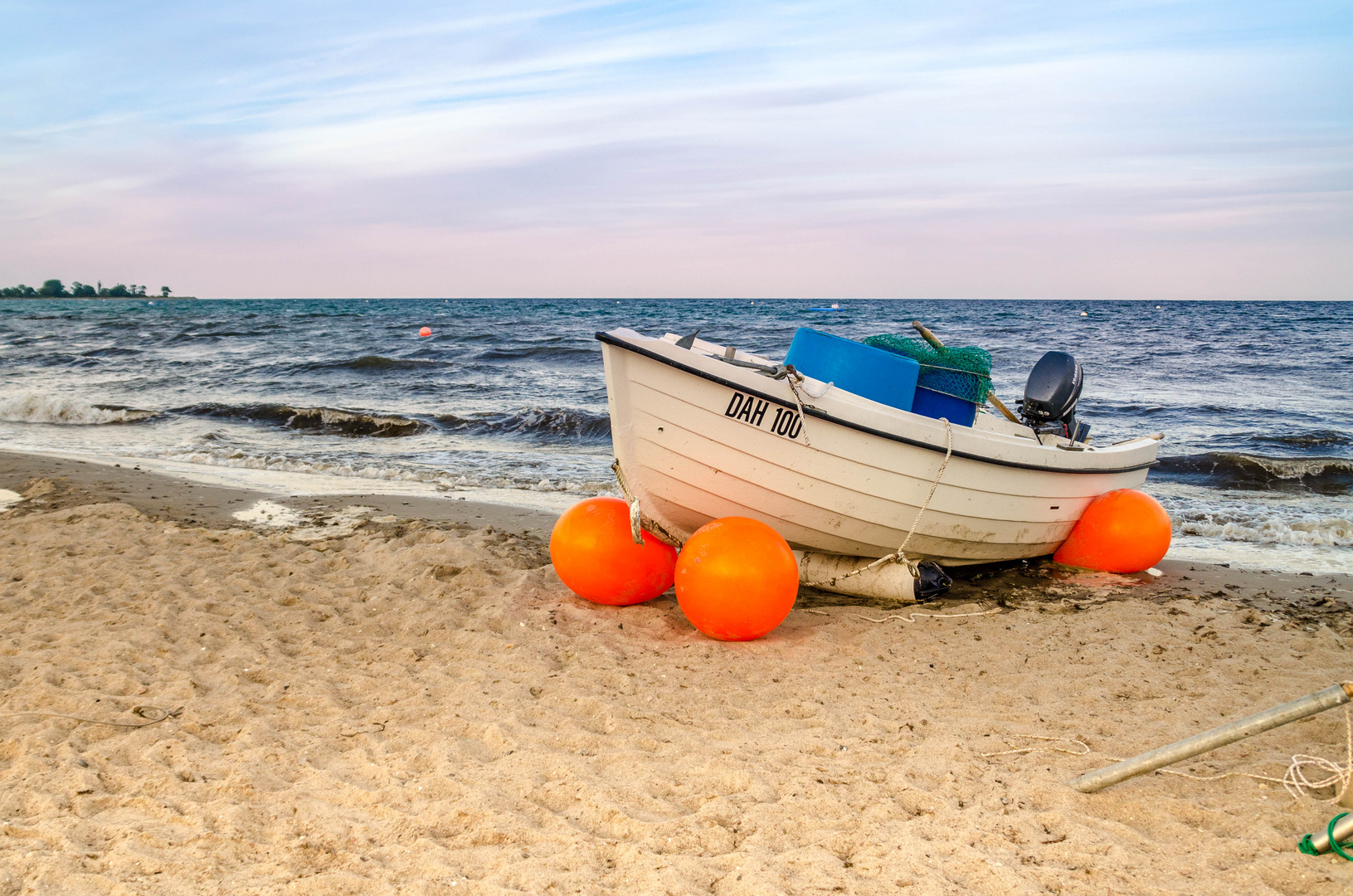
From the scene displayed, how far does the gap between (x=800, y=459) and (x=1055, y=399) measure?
2573 millimetres

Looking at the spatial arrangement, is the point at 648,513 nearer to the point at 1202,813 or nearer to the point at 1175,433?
the point at 1202,813

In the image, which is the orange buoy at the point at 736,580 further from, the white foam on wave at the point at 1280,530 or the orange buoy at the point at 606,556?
the white foam on wave at the point at 1280,530

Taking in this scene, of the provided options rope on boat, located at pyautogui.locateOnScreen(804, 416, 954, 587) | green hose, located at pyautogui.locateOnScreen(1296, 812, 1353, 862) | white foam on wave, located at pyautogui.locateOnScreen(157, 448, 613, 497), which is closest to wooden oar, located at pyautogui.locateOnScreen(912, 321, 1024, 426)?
rope on boat, located at pyautogui.locateOnScreen(804, 416, 954, 587)

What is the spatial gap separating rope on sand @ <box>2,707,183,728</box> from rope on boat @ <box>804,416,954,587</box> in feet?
12.0

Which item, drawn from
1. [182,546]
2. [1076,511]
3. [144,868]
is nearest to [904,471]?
[1076,511]

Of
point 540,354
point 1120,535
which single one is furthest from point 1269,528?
point 540,354

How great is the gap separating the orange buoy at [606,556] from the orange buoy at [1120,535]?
130 inches

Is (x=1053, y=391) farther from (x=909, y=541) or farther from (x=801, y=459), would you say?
(x=801, y=459)

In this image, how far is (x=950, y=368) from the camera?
5605 mm

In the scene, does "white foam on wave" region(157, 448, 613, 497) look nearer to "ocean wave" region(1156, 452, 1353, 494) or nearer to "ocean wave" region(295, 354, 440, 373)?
"ocean wave" region(1156, 452, 1353, 494)

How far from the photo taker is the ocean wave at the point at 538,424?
41.2ft

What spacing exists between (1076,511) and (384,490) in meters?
6.32

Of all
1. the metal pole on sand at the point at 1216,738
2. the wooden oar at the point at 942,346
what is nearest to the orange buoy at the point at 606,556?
the wooden oar at the point at 942,346

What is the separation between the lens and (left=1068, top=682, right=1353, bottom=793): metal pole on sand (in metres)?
2.48
